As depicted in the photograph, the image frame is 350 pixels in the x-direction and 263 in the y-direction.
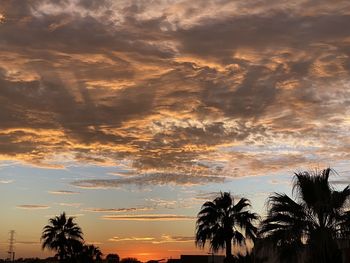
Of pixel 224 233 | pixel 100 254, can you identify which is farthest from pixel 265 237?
pixel 100 254

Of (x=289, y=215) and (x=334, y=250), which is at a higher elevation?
(x=289, y=215)

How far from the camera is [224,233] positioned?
131 feet

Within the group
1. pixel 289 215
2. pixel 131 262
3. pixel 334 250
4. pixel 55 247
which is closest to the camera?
pixel 334 250

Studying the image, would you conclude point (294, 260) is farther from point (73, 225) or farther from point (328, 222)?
point (73, 225)

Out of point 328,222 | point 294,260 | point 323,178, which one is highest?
point 323,178

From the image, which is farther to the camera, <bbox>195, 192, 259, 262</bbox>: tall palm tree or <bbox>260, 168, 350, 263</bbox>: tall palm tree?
<bbox>195, 192, 259, 262</bbox>: tall palm tree

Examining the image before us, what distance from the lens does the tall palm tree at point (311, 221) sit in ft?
69.8

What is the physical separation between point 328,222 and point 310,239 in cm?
100

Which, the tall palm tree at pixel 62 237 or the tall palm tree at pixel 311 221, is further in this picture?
the tall palm tree at pixel 62 237

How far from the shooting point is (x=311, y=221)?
21.9m

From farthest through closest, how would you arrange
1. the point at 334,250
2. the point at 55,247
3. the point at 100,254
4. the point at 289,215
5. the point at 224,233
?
the point at 100,254, the point at 55,247, the point at 224,233, the point at 289,215, the point at 334,250

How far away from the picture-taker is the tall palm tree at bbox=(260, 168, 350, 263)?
69.8ft

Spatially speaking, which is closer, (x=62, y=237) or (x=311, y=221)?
(x=311, y=221)

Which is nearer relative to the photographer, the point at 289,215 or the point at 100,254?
the point at 289,215
